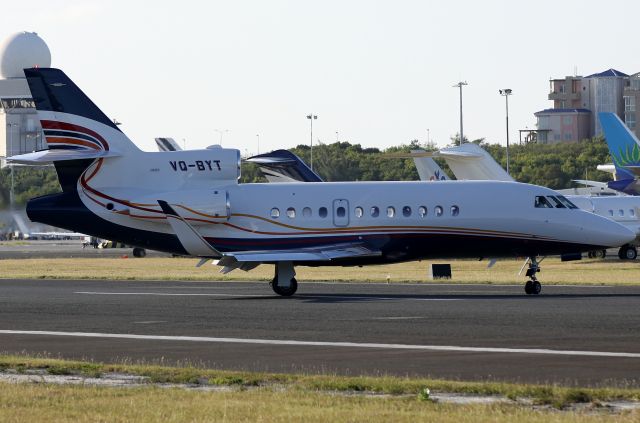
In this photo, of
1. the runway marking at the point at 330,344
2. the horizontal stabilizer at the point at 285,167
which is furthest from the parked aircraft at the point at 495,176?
the runway marking at the point at 330,344

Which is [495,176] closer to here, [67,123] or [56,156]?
[67,123]

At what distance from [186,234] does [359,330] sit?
13157 mm

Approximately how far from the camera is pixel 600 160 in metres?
146

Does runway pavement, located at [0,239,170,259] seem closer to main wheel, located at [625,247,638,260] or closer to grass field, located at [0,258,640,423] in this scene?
main wheel, located at [625,247,638,260]

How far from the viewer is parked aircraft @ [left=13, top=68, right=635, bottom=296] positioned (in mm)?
38688

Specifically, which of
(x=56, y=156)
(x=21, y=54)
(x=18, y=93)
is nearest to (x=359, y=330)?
(x=56, y=156)

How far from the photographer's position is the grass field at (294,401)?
568 inches

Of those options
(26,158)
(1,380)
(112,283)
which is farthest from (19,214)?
(1,380)

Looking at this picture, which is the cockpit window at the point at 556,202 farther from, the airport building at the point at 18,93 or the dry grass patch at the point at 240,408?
the airport building at the point at 18,93

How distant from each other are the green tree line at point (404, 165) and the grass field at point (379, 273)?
48697 mm

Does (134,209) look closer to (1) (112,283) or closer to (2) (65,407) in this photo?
(1) (112,283)

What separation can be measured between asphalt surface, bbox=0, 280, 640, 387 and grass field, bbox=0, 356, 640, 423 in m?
1.52

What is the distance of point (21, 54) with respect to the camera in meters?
162

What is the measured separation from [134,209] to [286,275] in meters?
5.16
